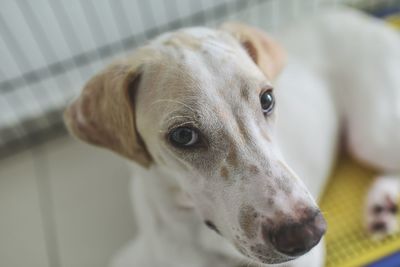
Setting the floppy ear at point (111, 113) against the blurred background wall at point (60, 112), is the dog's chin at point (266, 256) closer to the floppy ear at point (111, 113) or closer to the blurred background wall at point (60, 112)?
the floppy ear at point (111, 113)

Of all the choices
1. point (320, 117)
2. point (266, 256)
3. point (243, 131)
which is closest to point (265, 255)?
point (266, 256)

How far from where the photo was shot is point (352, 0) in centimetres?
204

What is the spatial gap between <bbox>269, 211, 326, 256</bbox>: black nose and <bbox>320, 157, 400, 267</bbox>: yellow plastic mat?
18.8 inches

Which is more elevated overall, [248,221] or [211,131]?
[211,131]

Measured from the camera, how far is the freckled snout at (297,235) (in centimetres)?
75

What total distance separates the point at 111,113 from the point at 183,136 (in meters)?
0.17

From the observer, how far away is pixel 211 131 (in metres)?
0.82

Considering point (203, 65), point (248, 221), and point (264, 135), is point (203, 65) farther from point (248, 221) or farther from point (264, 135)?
point (248, 221)

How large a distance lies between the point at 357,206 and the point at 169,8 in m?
1.02

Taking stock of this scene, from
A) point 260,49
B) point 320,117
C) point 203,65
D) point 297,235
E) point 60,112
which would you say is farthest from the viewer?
point 60,112

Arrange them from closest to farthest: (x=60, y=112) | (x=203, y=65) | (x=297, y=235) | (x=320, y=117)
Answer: (x=297, y=235) → (x=203, y=65) → (x=320, y=117) → (x=60, y=112)

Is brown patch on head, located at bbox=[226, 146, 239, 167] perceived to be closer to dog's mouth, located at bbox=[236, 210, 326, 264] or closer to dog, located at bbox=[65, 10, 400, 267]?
dog, located at bbox=[65, 10, 400, 267]

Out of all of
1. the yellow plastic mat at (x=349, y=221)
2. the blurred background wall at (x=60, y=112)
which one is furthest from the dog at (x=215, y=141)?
the blurred background wall at (x=60, y=112)

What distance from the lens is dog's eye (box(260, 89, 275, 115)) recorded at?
874 mm
